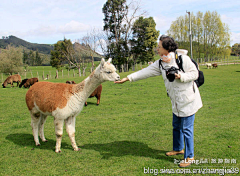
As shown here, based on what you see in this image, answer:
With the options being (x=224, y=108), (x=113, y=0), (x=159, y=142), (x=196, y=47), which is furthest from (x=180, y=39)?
(x=159, y=142)

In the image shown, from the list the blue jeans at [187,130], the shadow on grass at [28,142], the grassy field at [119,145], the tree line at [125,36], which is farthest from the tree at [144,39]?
the blue jeans at [187,130]

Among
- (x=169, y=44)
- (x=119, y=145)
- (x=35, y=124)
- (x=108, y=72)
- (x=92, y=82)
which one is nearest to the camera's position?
(x=169, y=44)

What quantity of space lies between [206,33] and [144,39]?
1189 inches

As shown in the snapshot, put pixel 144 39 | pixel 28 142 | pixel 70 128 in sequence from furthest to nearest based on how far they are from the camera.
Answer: pixel 144 39
pixel 28 142
pixel 70 128

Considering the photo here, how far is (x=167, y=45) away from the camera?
150 inches

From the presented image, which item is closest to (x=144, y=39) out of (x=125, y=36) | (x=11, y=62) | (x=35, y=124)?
(x=125, y=36)

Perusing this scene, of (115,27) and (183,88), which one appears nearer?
(183,88)

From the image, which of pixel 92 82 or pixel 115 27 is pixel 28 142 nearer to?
pixel 92 82

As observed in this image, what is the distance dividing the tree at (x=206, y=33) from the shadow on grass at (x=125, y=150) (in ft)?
200

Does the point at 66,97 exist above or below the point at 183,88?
below

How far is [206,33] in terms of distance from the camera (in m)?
61.2

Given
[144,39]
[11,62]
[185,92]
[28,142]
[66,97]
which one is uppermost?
[144,39]

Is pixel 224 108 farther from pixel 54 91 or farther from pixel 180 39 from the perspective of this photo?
pixel 180 39

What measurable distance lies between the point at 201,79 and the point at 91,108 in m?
7.47
